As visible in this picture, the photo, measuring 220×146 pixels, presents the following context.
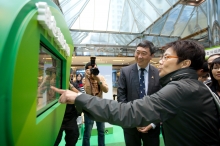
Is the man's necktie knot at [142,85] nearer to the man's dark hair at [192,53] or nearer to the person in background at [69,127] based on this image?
the man's dark hair at [192,53]

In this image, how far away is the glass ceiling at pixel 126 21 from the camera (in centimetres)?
667

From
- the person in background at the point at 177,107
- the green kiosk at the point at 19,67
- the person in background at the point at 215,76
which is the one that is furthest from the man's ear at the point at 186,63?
the person in background at the point at 215,76

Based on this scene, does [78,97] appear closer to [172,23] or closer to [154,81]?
[154,81]

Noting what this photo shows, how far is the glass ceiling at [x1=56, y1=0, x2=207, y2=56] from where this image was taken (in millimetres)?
6668

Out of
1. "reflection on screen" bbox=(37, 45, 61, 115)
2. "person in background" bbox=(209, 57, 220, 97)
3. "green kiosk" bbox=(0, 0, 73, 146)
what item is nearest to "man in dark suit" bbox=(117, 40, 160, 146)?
"person in background" bbox=(209, 57, 220, 97)

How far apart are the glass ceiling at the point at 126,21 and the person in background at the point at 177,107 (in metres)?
5.73

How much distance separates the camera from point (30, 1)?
58cm

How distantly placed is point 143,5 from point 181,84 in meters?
7.37

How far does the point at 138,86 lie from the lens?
5.50 ft

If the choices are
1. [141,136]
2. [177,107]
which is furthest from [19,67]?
[141,136]

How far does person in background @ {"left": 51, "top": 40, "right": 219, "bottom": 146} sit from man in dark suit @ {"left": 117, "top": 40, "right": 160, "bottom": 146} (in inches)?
26.2

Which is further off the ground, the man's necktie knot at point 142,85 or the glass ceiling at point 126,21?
the glass ceiling at point 126,21

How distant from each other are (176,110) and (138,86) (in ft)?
2.83

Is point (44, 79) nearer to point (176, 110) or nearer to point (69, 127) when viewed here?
point (176, 110)
